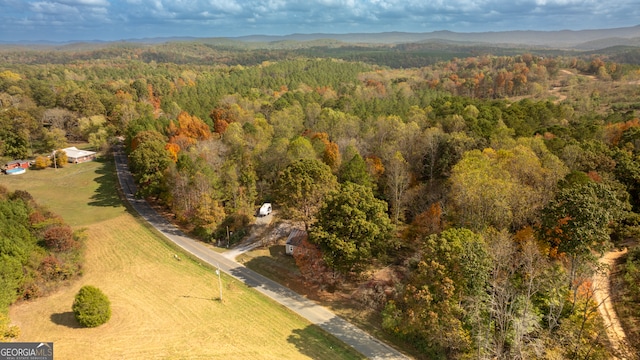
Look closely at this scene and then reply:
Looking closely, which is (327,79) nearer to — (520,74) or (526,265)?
(520,74)

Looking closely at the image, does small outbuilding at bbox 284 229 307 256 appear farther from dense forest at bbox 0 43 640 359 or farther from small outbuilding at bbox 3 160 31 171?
small outbuilding at bbox 3 160 31 171

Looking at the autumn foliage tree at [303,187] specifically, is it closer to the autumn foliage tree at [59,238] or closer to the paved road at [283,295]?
the paved road at [283,295]

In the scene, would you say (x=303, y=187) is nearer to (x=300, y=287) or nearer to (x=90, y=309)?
(x=300, y=287)

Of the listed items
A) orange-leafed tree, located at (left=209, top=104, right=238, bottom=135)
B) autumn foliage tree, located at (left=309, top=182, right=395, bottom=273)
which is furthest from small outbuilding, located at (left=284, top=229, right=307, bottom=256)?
orange-leafed tree, located at (left=209, top=104, right=238, bottom=135)

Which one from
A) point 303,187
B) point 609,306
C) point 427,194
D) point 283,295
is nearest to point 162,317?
point 283,295

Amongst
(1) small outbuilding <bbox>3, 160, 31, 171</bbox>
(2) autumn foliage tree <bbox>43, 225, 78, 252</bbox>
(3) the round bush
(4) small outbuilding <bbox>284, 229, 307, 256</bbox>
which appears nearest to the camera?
(3) the round bush

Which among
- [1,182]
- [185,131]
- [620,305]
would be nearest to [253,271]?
[620,305]
